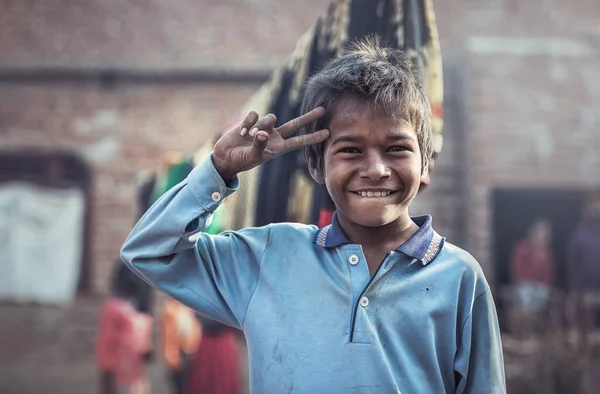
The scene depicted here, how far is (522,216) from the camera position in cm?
937

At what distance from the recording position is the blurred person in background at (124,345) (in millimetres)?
5246

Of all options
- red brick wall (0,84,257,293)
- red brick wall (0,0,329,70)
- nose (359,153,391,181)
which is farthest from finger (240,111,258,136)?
red brick wall (0,0,329,70)

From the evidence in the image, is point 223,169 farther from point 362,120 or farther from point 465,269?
point 465,269

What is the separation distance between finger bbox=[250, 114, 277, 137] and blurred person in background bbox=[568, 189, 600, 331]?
20.8ft

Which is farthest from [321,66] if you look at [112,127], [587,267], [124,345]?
[587,267]

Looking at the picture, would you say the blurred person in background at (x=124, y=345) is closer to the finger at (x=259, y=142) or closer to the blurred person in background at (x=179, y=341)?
the blurred person in background at (x=179, y=341)

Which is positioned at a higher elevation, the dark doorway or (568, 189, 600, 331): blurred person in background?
the dark doorway

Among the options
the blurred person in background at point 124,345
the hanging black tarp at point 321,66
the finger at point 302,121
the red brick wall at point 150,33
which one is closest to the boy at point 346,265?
the finger at point 302,121

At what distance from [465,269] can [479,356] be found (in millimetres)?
162

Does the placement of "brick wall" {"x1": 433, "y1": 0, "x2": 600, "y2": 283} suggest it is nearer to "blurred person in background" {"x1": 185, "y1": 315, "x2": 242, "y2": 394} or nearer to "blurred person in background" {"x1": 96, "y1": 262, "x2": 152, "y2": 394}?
"blurred person in background" {"x1": 185, "y1": 315, "x2": 242, "y2": 394}

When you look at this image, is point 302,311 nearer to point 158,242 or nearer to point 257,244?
point 257,244

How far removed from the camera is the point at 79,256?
25.1 ft

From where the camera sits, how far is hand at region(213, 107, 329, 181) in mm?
1504

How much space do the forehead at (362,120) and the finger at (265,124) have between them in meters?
0.12
